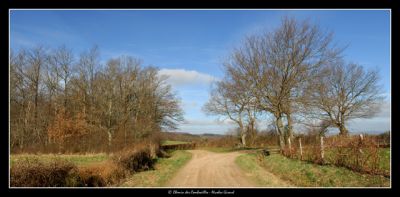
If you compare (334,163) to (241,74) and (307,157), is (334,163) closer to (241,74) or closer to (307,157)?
(307,157)

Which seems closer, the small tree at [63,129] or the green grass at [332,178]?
the green grass at [332,178]

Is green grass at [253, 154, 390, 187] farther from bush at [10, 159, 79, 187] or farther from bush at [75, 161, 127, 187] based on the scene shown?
bush at [10, 159, 79, 187]

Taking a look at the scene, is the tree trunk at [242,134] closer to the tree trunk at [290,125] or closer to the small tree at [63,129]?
the tree trunk at [290,125]

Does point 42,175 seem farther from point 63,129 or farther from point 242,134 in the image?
point 242,134

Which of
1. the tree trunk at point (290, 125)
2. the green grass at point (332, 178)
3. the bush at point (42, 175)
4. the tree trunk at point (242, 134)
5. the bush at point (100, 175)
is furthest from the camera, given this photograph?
the tree trunk at point (242, 134)

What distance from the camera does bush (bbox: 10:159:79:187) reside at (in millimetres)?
8172

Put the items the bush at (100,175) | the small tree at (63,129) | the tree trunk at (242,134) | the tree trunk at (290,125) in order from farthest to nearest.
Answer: the tree trunk at (242,134) < the small tree at (63,129) < the tree trunk at (290,125) < the bush at (100,175)

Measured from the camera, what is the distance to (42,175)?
8.59 metres

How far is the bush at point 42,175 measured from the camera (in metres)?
8.17

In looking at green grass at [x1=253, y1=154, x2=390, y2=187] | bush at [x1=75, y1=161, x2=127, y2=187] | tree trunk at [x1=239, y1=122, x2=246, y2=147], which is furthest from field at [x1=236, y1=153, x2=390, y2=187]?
tree trunk at [x1=239, y1=122, x2=246, y2=147]

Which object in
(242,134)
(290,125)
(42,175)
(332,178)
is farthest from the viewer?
(242,134)

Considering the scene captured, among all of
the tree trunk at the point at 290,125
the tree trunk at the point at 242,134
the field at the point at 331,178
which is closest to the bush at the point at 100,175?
the field at the point at 331,178

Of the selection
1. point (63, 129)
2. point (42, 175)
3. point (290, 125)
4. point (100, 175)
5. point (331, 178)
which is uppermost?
point (290, 125)

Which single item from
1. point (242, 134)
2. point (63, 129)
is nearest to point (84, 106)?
point (63, 129)
